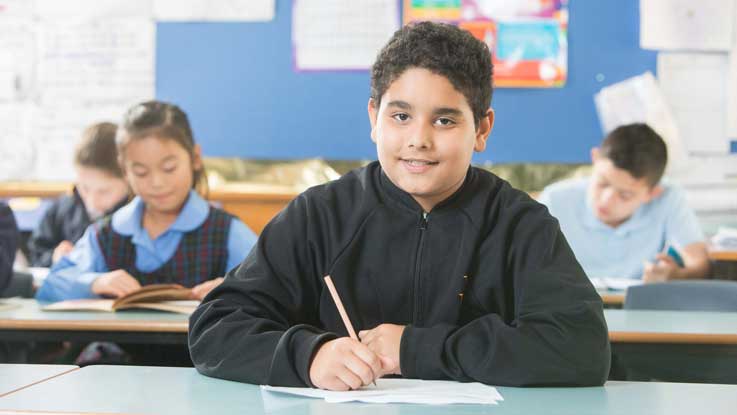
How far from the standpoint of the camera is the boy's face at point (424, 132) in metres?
1.42

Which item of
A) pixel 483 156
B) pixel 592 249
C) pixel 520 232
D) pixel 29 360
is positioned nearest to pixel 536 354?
pixel 520 232

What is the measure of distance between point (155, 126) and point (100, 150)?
113 centimetres

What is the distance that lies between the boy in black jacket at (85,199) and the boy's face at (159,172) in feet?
3.20

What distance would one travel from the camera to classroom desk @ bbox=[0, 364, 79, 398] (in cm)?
120

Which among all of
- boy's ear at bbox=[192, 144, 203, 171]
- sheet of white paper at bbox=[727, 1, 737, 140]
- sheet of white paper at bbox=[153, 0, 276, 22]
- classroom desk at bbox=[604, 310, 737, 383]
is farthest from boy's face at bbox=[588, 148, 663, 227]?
sheet of white paper at bbox=[153, 0, 276, 22]

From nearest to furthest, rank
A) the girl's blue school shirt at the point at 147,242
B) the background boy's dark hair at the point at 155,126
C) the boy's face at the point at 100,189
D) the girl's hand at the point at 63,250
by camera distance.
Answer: the girl's blue school shirt at the point at 147,242 → the background boy's dark hair at the point at 155,126 → the girl's hand at the point at 63,250 → the boy's face at the point at 100,189

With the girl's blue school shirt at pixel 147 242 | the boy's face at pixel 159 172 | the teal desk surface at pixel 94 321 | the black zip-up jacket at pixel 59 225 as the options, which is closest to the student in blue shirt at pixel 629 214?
the girl's blue school shirt at pixel 147 242

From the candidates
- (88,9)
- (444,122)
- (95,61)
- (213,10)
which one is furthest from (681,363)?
(88,9)

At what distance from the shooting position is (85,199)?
3920 mm

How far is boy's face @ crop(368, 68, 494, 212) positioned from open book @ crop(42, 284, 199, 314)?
2.96 feet

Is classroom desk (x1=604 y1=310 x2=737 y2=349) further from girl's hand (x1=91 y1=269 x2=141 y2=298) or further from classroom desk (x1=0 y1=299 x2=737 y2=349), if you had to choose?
girl's hand (x1=91 y1=269 x2=141 y2=298)

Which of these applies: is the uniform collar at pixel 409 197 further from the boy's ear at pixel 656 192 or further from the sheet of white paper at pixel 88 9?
the sheet of white paper at pixel 88 9

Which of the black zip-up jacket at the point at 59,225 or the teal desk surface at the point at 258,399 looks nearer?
the teal desk surface at the point at 258,399

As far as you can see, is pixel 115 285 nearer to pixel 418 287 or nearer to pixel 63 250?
pixel 418 287
